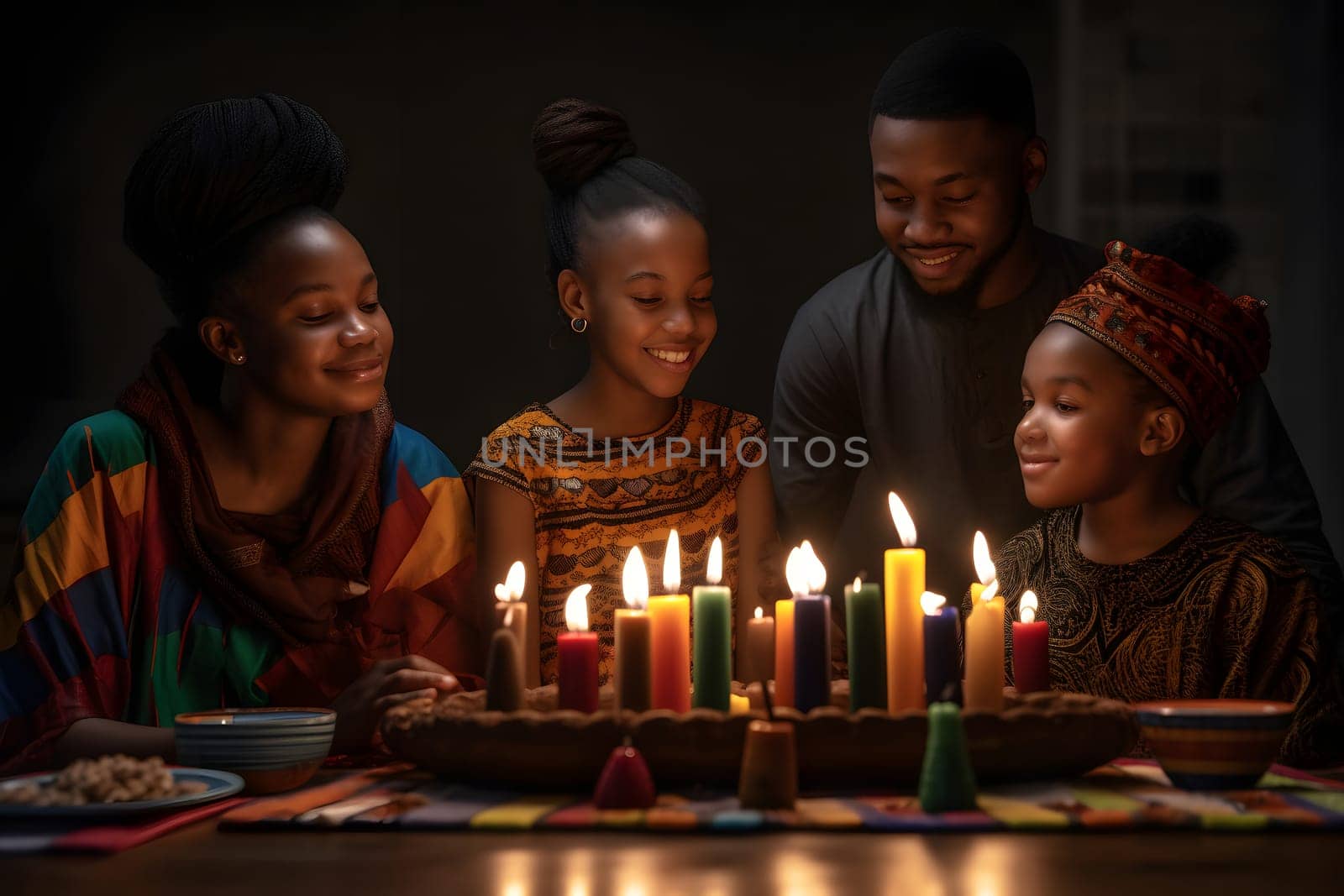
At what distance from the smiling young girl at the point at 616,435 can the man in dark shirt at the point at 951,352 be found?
0.18m

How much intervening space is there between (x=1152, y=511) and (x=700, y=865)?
123 cm

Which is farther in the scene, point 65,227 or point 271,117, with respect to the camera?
point 65,227

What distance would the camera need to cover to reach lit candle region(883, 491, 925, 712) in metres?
1.65

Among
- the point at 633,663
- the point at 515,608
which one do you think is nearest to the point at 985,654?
the point at 633,663

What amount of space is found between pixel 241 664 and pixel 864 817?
1220mm

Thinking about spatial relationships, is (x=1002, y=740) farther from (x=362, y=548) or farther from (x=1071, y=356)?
(x=362, y=548)

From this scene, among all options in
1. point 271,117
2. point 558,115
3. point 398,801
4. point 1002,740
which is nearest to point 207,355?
point 271,117

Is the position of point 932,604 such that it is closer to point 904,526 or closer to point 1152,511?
point 904,526

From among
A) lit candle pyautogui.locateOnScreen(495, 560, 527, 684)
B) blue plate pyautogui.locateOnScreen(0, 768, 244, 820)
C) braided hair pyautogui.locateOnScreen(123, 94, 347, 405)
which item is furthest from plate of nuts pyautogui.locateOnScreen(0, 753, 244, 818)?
braided hair pyautogui.locateOnScreen(123, 94, 347, 405)

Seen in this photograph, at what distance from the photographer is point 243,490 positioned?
2342 millimetres

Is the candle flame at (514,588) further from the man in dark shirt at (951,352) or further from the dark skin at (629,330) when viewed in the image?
the man in dark shirt at (951,352)

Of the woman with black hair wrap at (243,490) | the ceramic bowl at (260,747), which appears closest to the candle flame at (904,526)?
the ceramic bowl at (260,747)

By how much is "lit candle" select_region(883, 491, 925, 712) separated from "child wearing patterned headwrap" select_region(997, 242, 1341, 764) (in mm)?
A: 643

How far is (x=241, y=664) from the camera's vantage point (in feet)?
7.41
